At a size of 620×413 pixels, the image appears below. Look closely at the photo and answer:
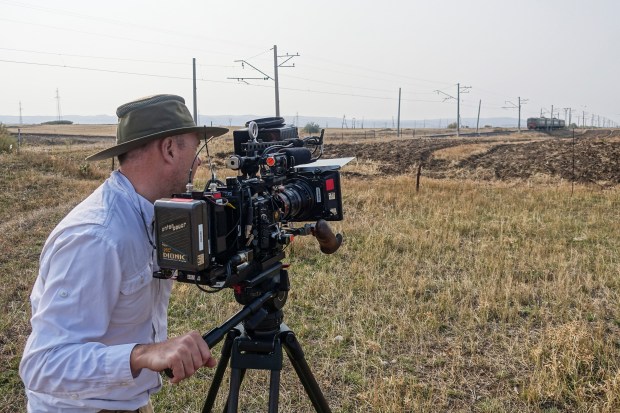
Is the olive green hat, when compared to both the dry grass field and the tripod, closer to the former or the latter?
the tripod

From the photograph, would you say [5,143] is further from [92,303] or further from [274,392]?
[92,303]

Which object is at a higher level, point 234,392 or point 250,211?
point 250,211

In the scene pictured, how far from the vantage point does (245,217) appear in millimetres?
2074

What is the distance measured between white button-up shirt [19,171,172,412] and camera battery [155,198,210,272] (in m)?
0.16

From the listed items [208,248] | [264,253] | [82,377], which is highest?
[208,248]

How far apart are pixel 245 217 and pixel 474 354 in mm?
3088

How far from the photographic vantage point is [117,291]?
5.61ft

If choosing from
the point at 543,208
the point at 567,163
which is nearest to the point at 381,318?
the point at 543,208

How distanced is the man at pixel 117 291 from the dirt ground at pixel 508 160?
17.4 metres

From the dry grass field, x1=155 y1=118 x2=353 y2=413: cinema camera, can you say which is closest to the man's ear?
x1=155 y1=118 x2=353 y2=413: cinema camera

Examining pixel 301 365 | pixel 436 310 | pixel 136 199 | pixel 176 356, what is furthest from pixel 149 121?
pixel 436 310

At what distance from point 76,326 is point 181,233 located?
0.41 metres

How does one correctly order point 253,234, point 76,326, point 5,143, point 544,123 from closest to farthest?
point 76,326, point 253,234, point 5,143, point 544,123

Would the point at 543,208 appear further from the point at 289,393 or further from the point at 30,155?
the point at 30,155
